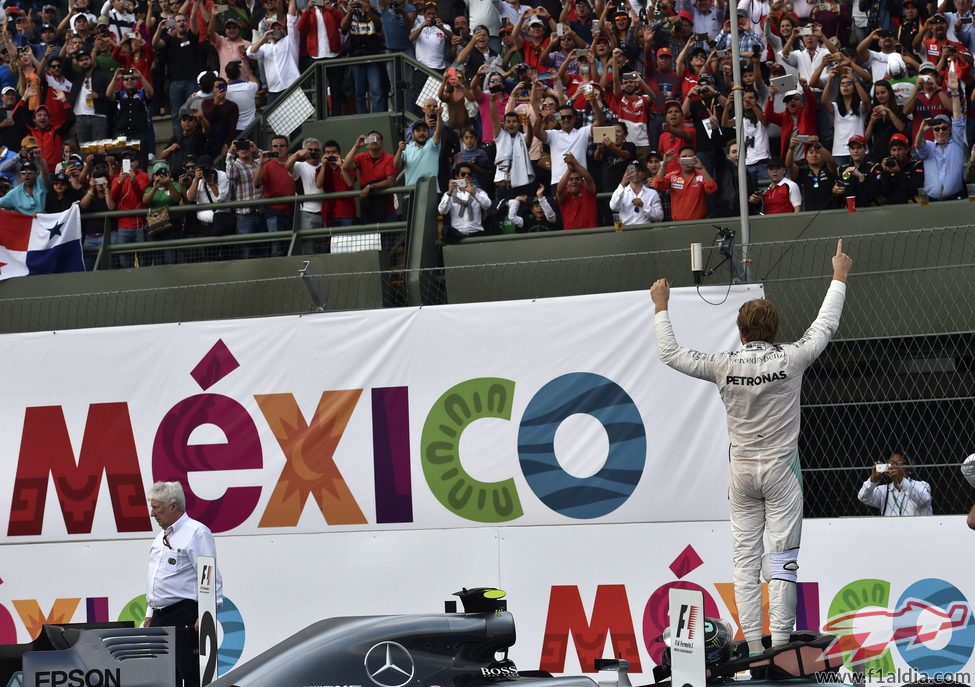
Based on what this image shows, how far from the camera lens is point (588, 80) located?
15305 mm

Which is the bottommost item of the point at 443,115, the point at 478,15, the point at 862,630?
the point at 862,630

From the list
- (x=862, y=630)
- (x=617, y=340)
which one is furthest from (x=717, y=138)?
(x=862, y=630)

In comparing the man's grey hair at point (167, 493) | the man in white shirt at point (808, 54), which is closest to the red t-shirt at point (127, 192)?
the man's grey hair at point (167, 493)

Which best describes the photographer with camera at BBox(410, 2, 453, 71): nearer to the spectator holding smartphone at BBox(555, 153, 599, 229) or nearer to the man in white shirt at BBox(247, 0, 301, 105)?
the man in white shirt at BBox(247, 0, 301, 105)

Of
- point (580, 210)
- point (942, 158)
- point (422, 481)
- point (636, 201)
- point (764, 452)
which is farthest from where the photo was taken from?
point (580, 210)

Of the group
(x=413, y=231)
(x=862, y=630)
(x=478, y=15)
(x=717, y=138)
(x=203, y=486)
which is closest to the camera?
(x=862, y=630)

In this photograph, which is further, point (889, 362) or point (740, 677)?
point (889, 362)

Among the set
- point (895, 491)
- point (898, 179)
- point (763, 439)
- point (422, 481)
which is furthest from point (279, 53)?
point (763, 439)

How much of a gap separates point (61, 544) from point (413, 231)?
13.4 ft

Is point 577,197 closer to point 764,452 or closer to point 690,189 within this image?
point 690,189

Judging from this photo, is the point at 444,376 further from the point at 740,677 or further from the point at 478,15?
the point at 478,15

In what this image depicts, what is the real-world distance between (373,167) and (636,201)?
307 centimetres

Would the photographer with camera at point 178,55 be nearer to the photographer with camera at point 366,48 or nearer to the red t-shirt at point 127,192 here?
the photographer with camera at point 366,48

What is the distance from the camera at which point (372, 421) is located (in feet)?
32.8
